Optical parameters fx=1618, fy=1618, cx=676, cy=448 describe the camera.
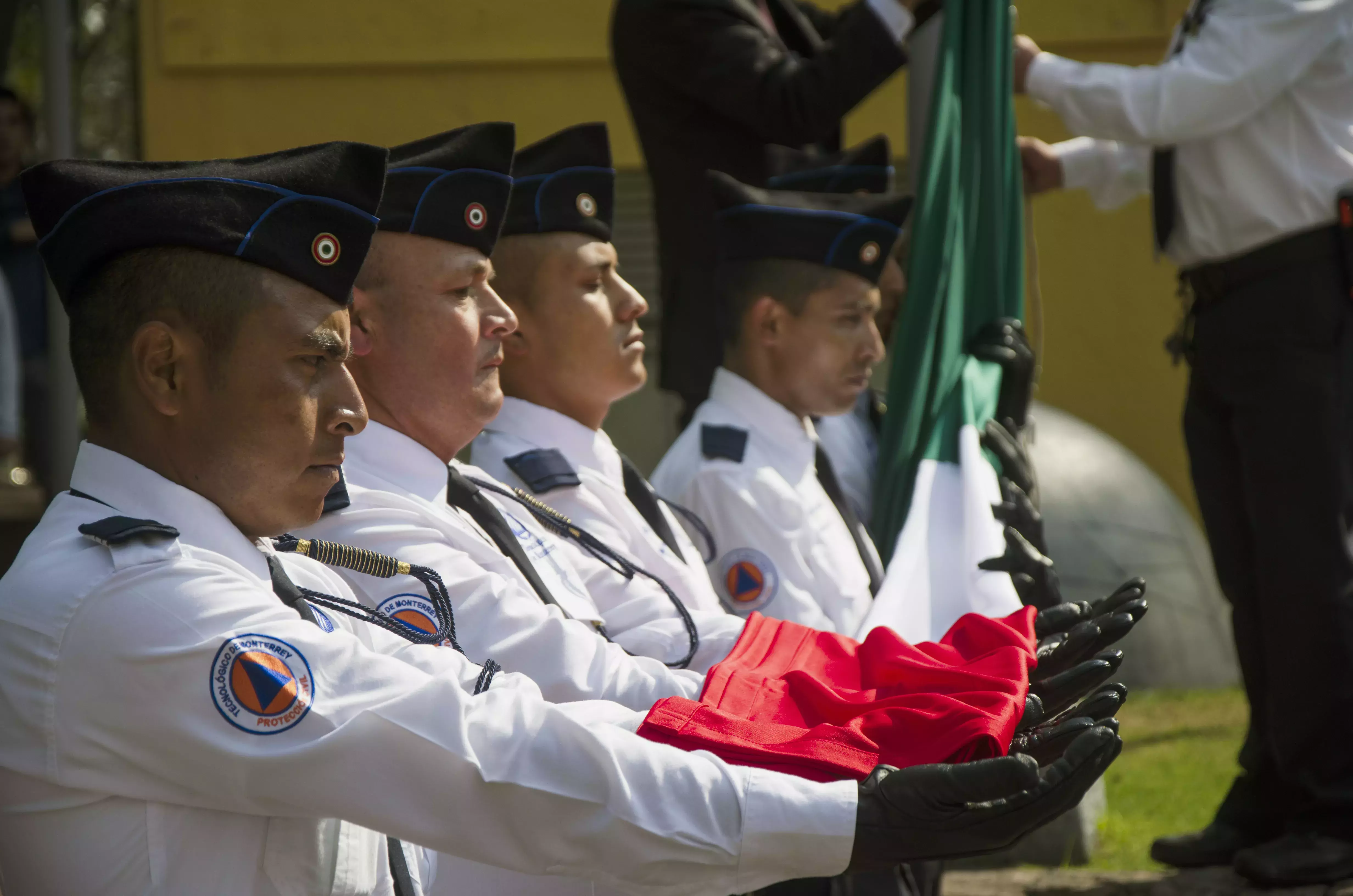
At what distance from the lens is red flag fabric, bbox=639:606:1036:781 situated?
67.7 inches

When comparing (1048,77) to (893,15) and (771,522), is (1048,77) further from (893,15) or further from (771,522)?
(771,522)

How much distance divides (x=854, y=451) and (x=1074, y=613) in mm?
1900

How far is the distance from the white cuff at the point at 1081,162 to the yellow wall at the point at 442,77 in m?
3.06

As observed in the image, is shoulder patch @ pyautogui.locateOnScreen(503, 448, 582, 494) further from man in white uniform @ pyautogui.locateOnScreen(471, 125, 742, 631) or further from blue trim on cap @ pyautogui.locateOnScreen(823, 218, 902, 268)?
blue trim on cap @ pyautogui.locateOnScreen(823, 218, 902, 268)

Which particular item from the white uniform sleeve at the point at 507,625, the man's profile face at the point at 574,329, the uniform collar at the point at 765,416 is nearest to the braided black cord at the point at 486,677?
the white uniform sleeve at the point at 507,625

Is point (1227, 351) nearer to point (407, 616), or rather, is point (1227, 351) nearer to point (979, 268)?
point (979, 268)

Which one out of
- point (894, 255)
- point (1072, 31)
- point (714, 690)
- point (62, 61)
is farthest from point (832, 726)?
point (1072, 31)

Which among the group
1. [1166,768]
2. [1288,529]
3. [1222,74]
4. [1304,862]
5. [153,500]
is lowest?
[1166,768]

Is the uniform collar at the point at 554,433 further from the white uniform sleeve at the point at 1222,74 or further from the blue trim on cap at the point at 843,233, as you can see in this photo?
the white uniform sleeve at the point at 1222,74

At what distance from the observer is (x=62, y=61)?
5.47 metres

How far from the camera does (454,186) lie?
2.45m

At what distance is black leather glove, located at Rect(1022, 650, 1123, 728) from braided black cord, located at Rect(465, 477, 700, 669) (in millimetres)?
705

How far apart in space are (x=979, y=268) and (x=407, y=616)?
6.93ft

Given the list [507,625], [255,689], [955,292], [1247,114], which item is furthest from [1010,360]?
[255,689]
